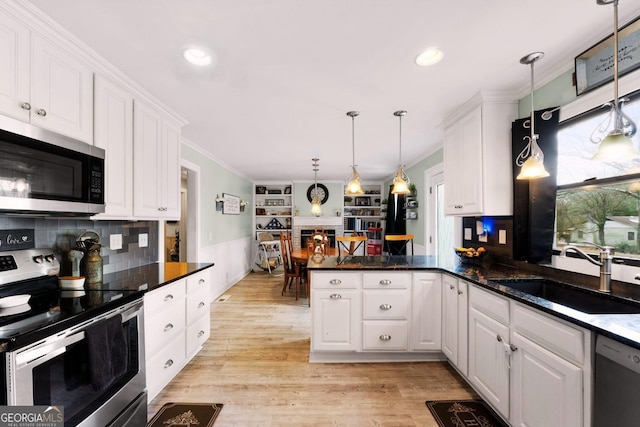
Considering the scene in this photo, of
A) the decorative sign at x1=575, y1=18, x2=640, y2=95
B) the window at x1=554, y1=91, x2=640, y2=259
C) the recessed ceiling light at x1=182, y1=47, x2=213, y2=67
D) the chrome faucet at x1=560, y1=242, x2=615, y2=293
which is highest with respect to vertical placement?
the recessed ceiling light at x1=182, y1=47, x2=213, y2=67

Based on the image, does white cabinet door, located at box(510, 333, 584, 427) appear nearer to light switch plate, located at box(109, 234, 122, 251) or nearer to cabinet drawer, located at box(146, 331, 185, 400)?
cabinet drawer, located at box(146, 331, 185, 400)

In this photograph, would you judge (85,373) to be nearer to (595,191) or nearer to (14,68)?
(14,68)

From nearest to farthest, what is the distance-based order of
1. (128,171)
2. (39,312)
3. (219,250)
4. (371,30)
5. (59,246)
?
1. (39,312)
2. (371,30)
3. (59,246)
4. (128,171)
5. (219,250)

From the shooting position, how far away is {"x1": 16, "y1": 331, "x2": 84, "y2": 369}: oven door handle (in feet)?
3.36

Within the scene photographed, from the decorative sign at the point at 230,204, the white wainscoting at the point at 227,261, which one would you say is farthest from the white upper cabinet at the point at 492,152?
the decorative sign at the point at 230,204

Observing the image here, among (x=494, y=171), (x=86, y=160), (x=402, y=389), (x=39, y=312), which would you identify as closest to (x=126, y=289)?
(x=39, y=312)

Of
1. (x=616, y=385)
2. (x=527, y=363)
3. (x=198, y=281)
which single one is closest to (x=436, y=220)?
(x=527, y=363)

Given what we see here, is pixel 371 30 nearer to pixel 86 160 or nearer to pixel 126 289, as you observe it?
pixel 86 160

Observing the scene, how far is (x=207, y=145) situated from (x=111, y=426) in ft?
10.6

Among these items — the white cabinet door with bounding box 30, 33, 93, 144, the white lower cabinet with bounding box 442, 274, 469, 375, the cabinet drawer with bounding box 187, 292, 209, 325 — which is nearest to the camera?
the white cabinet door with bounding box 30, 33, 93, 144

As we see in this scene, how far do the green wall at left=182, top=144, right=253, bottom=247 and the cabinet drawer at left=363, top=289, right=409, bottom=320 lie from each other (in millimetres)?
2765

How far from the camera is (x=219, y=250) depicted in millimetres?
4719

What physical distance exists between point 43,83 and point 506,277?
313 cm

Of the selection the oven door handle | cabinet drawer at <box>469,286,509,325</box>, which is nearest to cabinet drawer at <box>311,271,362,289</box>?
cabinet drawer at <box>469,286,509,325</box>
